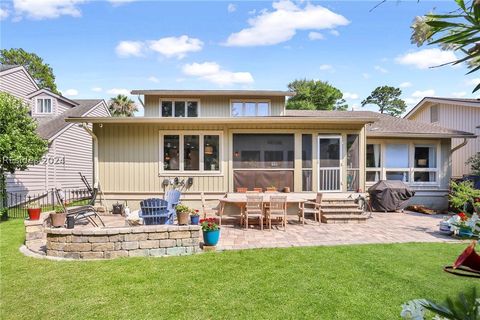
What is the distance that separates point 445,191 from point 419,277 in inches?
417

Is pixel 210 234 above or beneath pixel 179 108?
beneath

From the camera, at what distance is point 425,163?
13688 mm

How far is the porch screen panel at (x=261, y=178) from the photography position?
11.2m

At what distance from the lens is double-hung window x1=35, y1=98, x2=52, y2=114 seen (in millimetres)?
19078

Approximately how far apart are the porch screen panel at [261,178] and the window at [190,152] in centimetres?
90

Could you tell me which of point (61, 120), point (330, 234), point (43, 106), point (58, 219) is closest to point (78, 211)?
point (58, 219)

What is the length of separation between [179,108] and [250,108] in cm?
361

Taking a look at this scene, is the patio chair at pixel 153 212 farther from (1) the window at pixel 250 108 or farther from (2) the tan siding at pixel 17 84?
(2) the tan siding at pixel 17 84

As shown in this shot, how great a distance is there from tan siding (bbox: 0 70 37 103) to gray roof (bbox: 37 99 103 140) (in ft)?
7.10

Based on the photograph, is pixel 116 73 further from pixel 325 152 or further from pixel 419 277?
pixel 419 277

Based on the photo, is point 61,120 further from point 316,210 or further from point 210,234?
point 316,210

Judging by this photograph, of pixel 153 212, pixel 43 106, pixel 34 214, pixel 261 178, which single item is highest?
pixel 43 106

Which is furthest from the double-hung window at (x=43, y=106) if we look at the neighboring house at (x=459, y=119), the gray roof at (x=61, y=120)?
the neighboring house at (x=459, y=119)

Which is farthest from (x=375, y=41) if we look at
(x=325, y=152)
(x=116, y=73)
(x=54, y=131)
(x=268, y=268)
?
(x=54, y=131)
